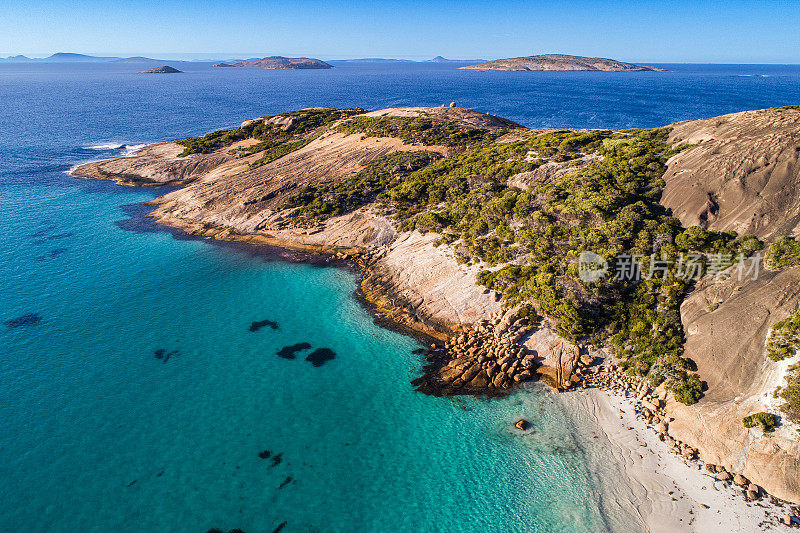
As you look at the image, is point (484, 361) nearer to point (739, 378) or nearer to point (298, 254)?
point (739, 378)

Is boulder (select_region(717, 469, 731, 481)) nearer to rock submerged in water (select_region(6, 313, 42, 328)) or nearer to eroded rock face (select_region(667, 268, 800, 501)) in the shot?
eroded rock face (select_region(667, 268, 800, 501))

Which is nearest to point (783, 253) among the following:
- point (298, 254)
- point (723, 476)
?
point (723, 476)

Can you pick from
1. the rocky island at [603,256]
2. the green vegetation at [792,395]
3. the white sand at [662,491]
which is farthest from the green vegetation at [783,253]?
the white sand at [662,491]

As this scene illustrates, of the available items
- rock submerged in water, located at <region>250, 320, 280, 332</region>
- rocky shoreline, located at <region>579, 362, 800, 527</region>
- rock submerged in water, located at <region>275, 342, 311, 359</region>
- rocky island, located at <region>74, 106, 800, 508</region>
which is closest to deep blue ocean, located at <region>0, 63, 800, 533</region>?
rock submerged in water, located at <region>250, 320, 280, 332</region>

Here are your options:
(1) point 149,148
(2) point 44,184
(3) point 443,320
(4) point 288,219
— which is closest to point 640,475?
(3) point 443,320

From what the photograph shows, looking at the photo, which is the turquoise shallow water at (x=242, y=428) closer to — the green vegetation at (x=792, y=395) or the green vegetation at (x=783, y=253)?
the green vegetation at (x=792, y=395)

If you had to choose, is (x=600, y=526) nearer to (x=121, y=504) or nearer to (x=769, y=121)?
(x=121, y=504)
